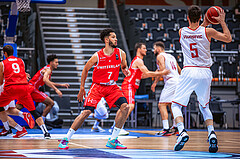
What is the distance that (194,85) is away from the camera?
5227mm

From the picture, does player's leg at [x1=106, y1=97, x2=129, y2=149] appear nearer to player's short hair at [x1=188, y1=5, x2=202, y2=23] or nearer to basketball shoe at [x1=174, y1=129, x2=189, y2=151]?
basketball shoe at [x1=174, y1=129, x2=189, y2=151]

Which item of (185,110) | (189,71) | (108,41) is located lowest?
(185,110)

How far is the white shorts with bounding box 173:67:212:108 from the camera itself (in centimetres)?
522

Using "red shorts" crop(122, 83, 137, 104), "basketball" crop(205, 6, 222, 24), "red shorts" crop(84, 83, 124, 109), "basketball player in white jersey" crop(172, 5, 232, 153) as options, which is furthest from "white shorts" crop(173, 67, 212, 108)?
"red shorts" crop(122, 83, 137, 104)

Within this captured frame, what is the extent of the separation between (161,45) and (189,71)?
4018 mm

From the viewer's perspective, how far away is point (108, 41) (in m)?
5.89

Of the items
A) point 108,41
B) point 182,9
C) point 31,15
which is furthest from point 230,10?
point 108,41

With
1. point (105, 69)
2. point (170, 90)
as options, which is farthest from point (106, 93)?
point (170, 90)

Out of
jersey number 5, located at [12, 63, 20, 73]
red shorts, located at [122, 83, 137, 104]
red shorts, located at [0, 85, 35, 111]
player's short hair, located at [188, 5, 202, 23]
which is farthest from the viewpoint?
red shorts, located at [122, 83, 137, 104]

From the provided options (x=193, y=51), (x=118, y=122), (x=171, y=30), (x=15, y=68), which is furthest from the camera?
(x=171, y=30)

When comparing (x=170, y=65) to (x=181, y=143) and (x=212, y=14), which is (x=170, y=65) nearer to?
(x=212, y=14)

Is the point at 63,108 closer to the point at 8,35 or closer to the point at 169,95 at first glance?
the point at 8,35

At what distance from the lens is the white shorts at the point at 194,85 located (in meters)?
5.22

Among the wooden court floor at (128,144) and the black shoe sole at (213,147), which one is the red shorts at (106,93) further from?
the black shoe sole at (213,147)
